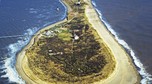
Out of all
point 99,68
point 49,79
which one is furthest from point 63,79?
point 99,68

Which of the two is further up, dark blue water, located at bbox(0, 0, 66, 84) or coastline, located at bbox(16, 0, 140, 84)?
dark blue water, located at bbox(0, 0, 66, 84)

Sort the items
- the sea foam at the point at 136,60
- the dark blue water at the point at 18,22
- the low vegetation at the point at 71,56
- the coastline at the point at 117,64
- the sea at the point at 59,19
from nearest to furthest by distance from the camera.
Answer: the coastline at the point at 117,64, the sea foam at the point at 136,60, the low vegetation at the point at 71,56, the sea at the point at 59,19, the dark blue water at the point at 18,22

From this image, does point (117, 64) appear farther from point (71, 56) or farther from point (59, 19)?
point (59, 19)

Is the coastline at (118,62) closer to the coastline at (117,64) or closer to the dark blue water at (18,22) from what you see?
the coastline at (117,64)

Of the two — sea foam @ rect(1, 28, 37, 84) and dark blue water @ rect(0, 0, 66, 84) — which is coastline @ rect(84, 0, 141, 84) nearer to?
dark blue water @ rect(0, 0, 66, 84)

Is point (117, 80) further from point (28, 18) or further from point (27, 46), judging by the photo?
point (28, 18)

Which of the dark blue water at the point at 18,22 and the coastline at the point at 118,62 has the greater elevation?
the dark blue water at the point at 18,22

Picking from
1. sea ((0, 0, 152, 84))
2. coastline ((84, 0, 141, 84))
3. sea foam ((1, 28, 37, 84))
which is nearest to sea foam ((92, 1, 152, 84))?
sea ((0, 0, 152, 84))

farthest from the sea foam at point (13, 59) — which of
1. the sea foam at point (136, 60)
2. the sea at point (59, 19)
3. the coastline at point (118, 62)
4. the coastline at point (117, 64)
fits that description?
the sea foam at point (136, 60)
